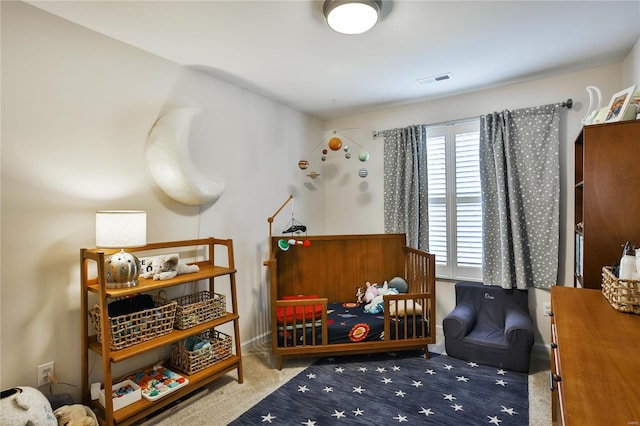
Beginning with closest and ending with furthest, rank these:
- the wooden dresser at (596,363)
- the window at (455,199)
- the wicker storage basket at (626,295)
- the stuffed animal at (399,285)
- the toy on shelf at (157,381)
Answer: the wooden dresser at (596,363), the wicker storage basket at (626,295), the toy on shelf at (157,381), the stuffed animal at (399,285), the window at (455,199)

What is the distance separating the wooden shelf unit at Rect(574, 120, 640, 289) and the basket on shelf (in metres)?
2.33

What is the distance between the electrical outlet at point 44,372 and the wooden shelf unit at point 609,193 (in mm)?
3042

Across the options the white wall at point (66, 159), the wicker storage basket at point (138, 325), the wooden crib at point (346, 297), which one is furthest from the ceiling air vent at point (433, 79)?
the wicker storage basket at point (138, 325)

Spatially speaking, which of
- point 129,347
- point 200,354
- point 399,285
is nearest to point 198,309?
point 200,354

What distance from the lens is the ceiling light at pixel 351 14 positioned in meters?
1.76

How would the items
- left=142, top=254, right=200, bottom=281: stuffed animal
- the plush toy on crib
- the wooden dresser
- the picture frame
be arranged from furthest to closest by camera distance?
the plush toy on crib, left=142, top=254, right=200, bottom=281: stuffed animal, the picture frame, the wooden dresser

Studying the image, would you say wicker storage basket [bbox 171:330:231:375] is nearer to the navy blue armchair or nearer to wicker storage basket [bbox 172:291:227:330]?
wicker storage basket [bbox 172:291:227:330]

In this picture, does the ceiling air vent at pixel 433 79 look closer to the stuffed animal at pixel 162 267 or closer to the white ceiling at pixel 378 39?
the white ceiling at pixel 378 39

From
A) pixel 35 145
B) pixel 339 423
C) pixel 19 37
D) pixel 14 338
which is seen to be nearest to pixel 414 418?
pixel 339 423

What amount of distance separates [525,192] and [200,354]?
117 inches

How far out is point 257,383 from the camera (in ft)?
8.25

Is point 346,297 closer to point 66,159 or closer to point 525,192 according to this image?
point 525,192

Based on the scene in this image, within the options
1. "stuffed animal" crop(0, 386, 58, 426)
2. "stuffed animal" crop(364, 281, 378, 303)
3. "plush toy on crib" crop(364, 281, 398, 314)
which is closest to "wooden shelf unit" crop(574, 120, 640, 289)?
"plush toy on crib" crop(364, 281, 398, 314)

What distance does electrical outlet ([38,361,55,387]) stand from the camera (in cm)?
184
